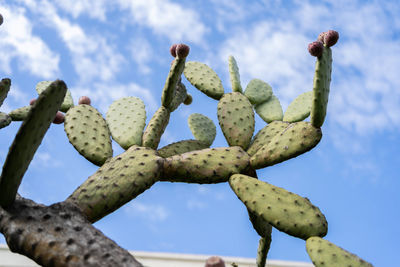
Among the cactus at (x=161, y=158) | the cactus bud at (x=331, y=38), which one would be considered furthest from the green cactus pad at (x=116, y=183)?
the cactus bud at (x=331, y=38)

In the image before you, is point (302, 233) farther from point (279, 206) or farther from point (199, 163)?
point (199, 163)

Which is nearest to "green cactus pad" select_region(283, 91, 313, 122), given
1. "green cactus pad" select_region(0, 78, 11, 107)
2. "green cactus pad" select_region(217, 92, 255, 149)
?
"green cactus pad" select_region(217, 92, 255, 149)

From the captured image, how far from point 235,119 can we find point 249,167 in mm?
476

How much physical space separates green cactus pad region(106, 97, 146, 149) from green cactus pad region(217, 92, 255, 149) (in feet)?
1.72

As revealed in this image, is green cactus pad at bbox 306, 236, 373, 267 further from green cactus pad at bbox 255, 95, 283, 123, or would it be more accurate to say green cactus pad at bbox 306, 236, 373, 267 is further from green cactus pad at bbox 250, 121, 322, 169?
green cactus pad at bbox 255, 95, 283, 123

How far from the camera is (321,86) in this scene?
238cm

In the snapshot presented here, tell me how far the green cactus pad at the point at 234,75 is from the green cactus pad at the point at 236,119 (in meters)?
0.15

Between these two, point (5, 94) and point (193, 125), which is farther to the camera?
point (193, 125)

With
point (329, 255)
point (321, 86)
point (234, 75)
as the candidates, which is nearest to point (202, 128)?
point (234, 75)

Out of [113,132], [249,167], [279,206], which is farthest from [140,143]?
[279,206]

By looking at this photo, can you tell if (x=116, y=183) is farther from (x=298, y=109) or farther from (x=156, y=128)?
(x=298, y=109)

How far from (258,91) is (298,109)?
39cm

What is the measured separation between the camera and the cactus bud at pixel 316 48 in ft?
7.62

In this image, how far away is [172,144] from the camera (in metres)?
3.08
